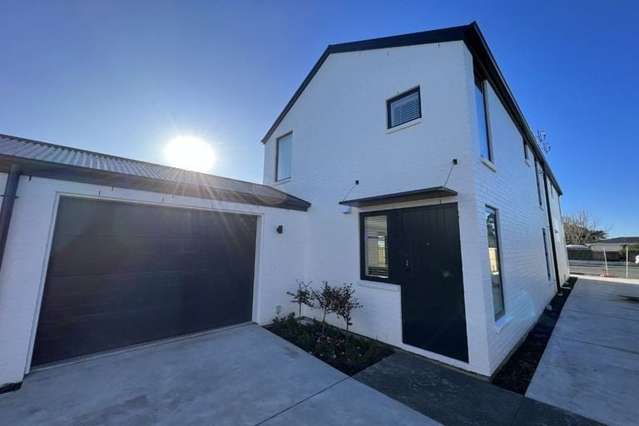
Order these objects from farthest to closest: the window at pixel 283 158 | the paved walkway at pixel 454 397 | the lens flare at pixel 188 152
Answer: the window at pixel 283 158, the lens flare at pixel 188 152, the paved walkway at pixel 454 397

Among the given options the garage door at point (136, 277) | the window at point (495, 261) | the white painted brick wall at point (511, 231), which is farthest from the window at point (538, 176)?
the garage door at point (136, 277)

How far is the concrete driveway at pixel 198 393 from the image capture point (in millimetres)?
2727

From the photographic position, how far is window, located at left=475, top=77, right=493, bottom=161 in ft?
17.0

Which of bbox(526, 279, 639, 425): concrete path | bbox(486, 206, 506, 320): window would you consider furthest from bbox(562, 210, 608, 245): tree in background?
bbox(486, 206, 506, 320): window

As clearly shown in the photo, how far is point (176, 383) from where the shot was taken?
3416mm

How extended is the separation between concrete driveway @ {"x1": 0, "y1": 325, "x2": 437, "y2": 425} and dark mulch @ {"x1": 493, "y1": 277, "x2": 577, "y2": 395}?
1966 millimetres

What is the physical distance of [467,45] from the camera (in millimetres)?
4812

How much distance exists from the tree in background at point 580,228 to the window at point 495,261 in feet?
147

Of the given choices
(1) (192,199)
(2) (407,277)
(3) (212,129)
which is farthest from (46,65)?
(2) (407,277)

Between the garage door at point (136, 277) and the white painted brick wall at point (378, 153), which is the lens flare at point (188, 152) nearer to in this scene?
the garage door at point (136, 277)

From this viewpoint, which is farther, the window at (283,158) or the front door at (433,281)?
the window at (283,158)

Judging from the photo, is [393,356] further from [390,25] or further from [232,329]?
[390,25]

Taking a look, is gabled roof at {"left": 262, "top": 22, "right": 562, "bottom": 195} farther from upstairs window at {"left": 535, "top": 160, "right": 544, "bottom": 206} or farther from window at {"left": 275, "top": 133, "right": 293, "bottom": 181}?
upstairs window at {"left": 535, "top": 160, "right": 544, "bottom": 206}

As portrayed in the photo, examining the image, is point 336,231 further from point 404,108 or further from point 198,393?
point 198,393
